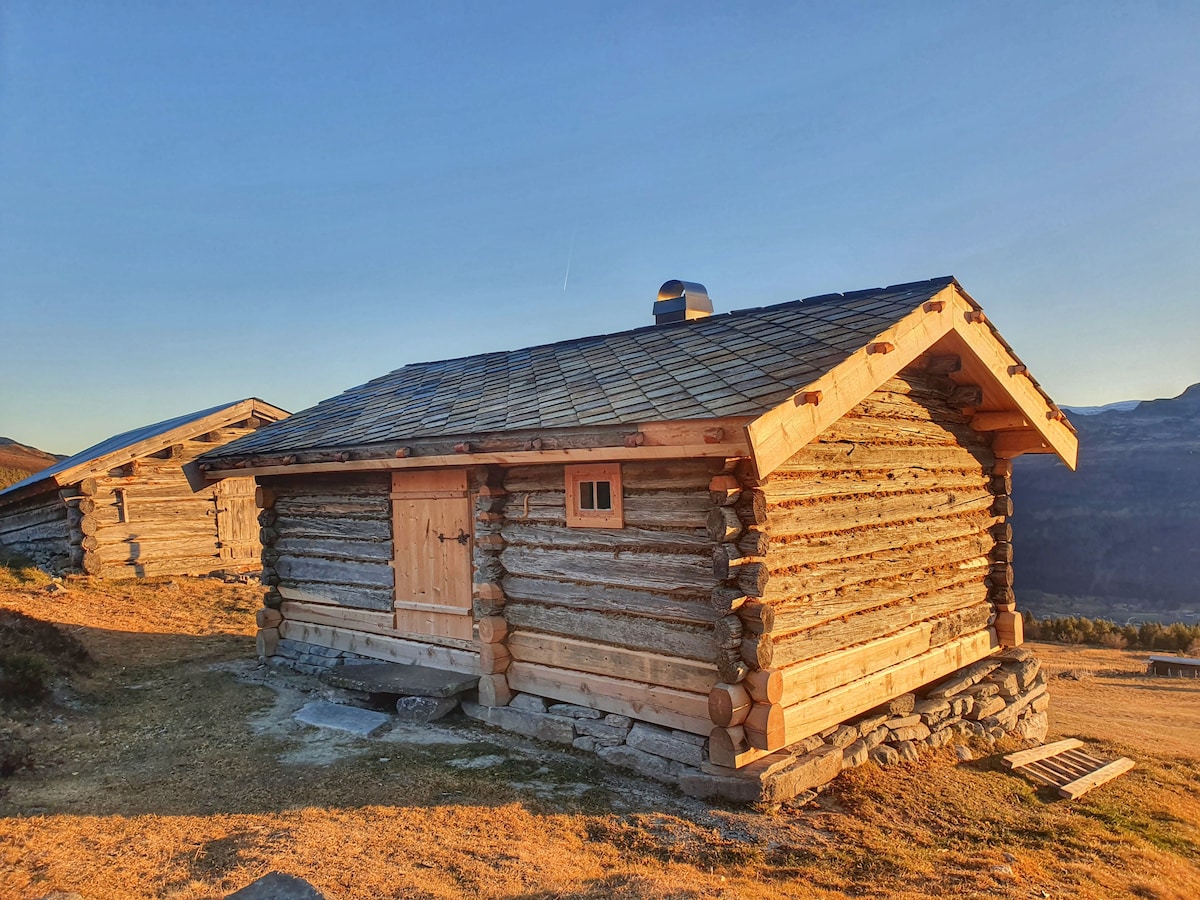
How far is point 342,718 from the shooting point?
8.09m

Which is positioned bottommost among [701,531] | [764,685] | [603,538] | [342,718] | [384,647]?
[342,718]

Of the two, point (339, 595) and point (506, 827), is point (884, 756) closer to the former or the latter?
point (506, 827)

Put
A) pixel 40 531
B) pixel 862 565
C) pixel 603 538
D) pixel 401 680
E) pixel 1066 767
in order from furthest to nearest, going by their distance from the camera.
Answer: pixel 40 531
pixel 401 680
pixel 1066 767
pixel 862 565
pixel 603 538

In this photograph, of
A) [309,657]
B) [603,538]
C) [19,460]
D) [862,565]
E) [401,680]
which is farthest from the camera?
[19,460]

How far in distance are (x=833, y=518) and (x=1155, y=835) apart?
12.5 ft

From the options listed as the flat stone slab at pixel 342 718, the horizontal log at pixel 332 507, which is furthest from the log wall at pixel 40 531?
the flat stone slab at pixel 342 718

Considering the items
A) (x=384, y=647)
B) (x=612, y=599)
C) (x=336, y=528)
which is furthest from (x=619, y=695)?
(x=336, y=528)

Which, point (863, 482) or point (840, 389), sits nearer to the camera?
point (840, 389)

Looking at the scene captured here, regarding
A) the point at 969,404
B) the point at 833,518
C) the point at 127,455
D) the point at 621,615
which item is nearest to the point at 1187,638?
the point at 969,404

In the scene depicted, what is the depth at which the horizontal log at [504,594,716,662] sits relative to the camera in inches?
251

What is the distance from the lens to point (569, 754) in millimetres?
7043

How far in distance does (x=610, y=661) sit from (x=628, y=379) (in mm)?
2875

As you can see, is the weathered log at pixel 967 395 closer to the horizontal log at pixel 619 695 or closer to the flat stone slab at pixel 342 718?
the horizontal log at pixel 619 695

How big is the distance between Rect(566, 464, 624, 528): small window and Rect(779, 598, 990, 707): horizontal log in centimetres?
211
